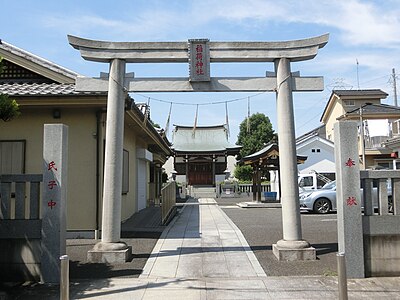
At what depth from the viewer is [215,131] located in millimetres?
44969

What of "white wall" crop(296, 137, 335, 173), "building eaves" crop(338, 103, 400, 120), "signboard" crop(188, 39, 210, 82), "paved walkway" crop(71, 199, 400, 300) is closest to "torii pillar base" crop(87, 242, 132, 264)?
"paved walkway" crop(71, 199, 400, 300)

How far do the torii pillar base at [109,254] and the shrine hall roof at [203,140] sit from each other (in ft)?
103

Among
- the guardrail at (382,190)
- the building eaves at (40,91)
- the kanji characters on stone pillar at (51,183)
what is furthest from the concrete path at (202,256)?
the building eaves at (40,91)

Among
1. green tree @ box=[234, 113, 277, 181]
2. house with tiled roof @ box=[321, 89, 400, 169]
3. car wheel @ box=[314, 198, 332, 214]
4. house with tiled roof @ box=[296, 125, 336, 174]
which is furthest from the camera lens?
green tree @ box=[234, 113, 277, 181]

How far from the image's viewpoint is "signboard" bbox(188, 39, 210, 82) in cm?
782

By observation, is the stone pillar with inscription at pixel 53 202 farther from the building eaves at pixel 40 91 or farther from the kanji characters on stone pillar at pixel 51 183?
the building eaves at pixel 40 91

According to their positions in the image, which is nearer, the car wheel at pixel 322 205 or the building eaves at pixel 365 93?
the car wheel at pixel 322 205

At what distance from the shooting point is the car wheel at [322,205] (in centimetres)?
1683

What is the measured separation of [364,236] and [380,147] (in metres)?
27.7

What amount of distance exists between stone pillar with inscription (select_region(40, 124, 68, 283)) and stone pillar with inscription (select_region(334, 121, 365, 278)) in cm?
485

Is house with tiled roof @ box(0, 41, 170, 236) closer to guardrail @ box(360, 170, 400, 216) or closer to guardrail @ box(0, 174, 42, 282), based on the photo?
guardrail @ box(0, 174, 42, 282)

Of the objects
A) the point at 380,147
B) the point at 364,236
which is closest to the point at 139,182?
the point at 364,236

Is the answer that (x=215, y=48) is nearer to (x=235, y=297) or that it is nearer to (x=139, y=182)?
(x=235, y=297)

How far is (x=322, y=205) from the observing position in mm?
16859
